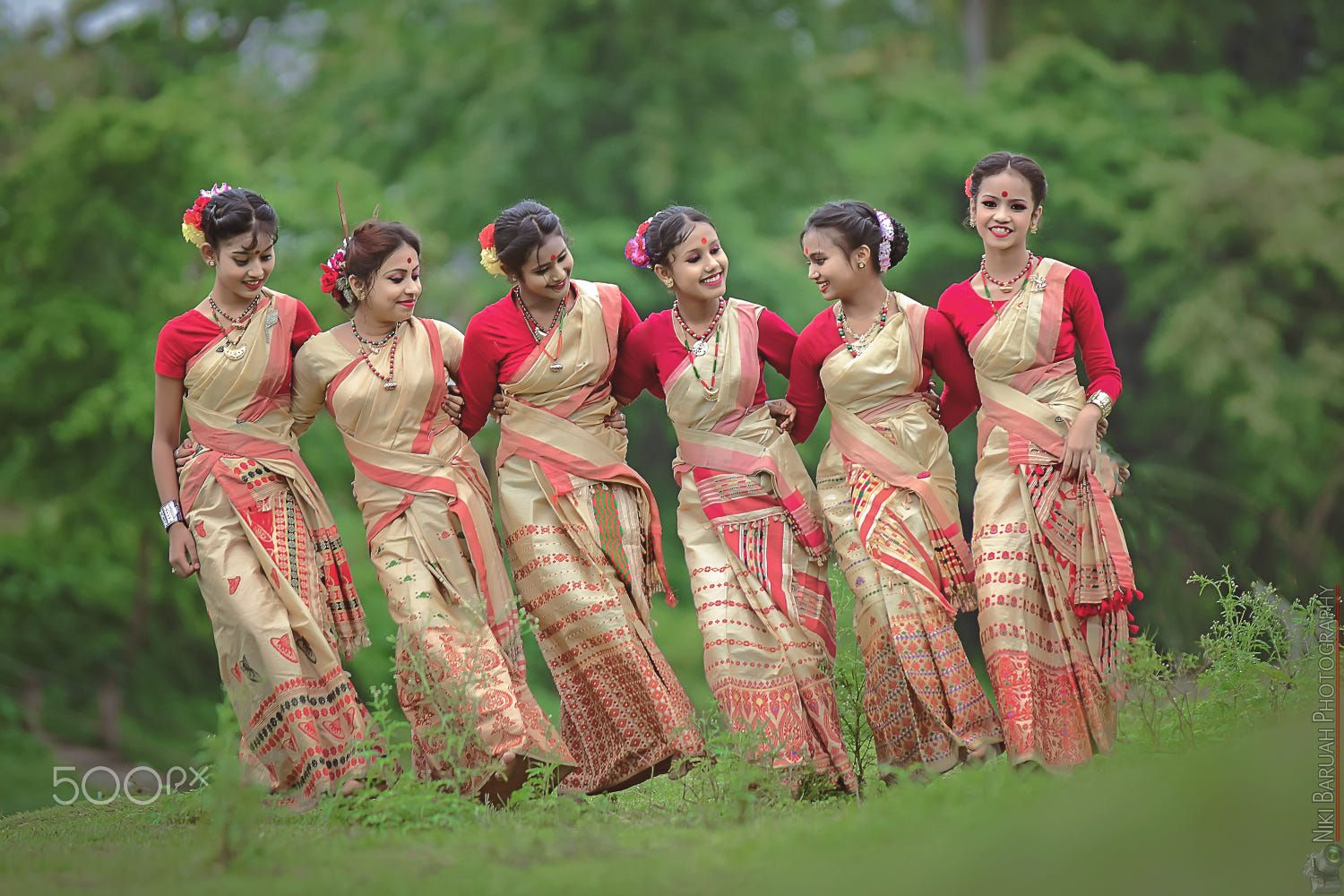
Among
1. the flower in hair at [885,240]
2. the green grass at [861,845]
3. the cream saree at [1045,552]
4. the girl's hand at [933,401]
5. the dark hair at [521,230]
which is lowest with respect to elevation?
the green grass at [861,845]

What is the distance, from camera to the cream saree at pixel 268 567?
5.69m

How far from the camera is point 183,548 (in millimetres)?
5785

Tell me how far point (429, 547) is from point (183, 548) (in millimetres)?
845

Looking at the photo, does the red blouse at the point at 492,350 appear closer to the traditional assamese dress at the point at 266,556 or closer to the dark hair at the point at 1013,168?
the traditional assamese dress at the point at 266,556

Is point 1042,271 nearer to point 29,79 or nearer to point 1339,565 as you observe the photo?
point 1339,565

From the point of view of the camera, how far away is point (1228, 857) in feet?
13.3

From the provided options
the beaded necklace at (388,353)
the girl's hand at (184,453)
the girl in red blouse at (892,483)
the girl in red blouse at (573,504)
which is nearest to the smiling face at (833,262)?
the girl in red blouse at (892,483)

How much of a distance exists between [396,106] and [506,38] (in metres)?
1.28

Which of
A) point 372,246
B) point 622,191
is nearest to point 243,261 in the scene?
point 372,246

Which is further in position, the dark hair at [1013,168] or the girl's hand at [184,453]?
the girl's hand at [184,453]

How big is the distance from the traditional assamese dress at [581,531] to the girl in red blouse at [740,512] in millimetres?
227

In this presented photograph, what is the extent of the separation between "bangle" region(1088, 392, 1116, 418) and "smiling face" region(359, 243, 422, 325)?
2.34 m

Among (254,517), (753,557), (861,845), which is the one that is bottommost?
(861,845)

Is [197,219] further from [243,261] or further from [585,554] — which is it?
[585,554]
